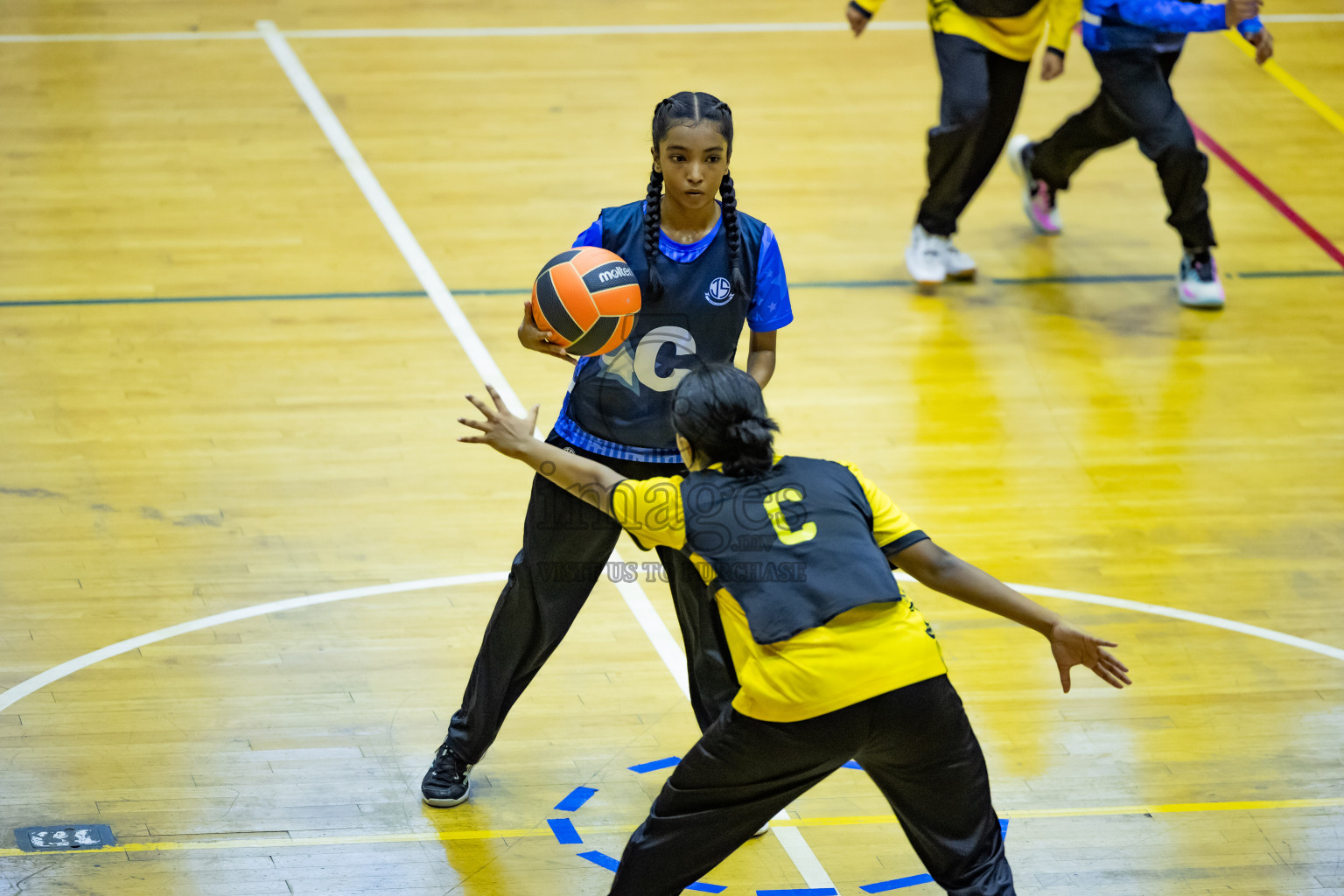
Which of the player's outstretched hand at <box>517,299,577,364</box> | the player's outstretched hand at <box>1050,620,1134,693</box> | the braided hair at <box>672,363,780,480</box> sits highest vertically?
the braided hair at <box>672,363,780,480</box>

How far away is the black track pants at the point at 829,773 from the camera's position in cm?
298

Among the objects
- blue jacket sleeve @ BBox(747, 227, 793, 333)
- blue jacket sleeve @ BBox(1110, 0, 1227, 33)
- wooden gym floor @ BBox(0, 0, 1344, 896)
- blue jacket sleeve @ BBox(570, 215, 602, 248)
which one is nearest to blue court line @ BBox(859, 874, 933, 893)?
wooden gym floor @ BBox(0, 0, 1344, 896)

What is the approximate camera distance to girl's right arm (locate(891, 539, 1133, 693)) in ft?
10.1

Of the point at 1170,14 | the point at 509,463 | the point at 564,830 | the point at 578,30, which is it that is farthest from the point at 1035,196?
the point at 564,830

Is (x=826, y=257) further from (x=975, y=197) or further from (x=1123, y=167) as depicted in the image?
(x=1123, y=167)

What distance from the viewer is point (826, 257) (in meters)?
7.60

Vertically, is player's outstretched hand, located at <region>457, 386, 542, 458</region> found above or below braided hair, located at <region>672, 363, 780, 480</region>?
below

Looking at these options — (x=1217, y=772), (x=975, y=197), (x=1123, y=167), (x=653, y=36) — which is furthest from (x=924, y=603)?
(x=653, y=36)

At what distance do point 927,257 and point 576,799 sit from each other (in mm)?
4053

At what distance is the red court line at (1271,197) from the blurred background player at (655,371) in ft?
16.5

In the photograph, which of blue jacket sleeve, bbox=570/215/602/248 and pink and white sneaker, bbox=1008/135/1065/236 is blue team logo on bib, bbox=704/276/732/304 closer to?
blue jacket sleeve, bbox=570/215/602/248

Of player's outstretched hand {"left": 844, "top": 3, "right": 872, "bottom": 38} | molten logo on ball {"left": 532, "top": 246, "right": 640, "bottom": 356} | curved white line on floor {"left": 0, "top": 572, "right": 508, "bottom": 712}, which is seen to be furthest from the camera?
player's outstretched hand {"left": 844, "top": 3, "right": 872, "bottom": 38}

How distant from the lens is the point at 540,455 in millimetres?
3154

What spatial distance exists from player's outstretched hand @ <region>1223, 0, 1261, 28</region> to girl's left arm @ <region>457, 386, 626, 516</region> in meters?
4.94
